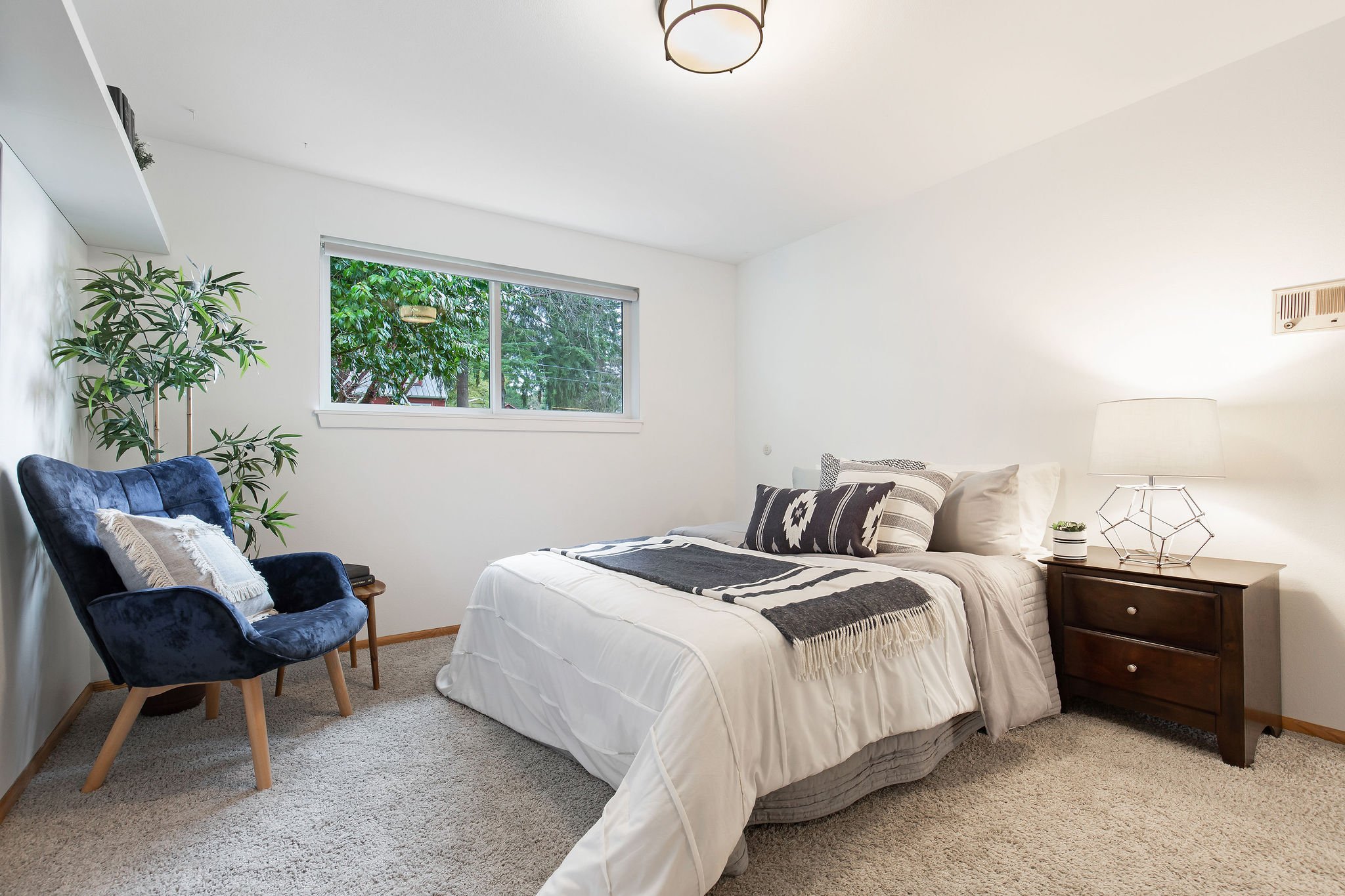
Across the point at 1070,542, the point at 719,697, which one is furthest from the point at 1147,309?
the point at 719,697

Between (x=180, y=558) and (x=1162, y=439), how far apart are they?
132 inches

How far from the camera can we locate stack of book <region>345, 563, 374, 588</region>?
2.74 meters

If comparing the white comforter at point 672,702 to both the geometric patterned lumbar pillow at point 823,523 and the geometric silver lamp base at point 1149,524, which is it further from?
the geometric silver lamp base at point 1149,524

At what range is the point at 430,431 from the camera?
3.60 meters

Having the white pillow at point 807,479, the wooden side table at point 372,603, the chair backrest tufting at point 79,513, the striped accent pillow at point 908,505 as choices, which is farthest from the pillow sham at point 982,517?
the chair backrest tufting at point 79,513

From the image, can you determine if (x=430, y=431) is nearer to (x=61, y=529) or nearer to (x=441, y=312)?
(x=441, y=312)

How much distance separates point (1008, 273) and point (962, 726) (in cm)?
220

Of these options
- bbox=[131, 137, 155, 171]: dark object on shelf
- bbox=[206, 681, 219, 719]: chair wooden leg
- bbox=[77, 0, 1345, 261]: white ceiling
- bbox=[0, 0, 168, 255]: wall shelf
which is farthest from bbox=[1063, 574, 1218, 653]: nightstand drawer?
bbox=[131, 137, 155, 171]: dark object on shelf

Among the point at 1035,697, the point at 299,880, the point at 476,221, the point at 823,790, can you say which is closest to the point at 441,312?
the point at 476,221

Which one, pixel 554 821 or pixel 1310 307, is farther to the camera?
pixel 1310 307

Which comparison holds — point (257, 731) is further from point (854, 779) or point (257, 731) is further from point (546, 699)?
point (854, 779)

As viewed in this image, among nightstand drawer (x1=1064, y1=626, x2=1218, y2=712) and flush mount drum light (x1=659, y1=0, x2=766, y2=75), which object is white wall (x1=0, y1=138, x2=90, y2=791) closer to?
flush mount drum light (x1=659, y1=0, x2=766, y2=75)

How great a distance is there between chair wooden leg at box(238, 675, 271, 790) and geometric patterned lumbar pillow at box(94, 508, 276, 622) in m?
0.33

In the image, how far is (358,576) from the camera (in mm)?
2783
